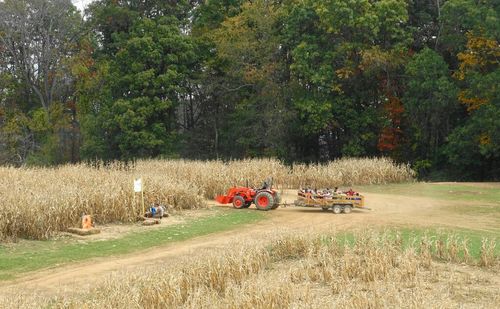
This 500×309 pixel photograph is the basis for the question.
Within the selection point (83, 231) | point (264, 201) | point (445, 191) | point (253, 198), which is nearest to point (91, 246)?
point (83, 231)

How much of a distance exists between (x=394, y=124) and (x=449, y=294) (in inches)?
1061

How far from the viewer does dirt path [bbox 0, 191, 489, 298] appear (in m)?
8.75

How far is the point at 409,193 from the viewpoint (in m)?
21.2

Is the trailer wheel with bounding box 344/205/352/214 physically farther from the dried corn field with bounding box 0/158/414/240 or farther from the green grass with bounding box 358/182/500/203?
the green grass with bounding box 358/182/500/203

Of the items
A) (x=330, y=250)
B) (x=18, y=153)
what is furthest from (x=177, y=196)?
(x=18, y=153)

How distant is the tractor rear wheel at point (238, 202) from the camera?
1720cm

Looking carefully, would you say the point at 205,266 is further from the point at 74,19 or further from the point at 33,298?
the point at 74,19

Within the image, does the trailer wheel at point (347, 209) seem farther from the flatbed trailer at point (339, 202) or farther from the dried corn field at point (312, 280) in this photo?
the dried corn field at point (312, 280)

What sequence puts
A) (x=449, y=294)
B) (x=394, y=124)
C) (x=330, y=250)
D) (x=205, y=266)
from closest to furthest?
(x=449, y=294)
(x=205, y=266)
(x=330, y=250)
(x=394, y=124)

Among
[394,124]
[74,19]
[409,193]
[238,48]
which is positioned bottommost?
[409,193]

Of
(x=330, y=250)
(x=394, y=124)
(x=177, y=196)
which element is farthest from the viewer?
(x=394, y=124)

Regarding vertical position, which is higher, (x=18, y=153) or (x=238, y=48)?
(x=238, y=48)

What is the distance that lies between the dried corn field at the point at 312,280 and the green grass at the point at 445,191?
1014 cm

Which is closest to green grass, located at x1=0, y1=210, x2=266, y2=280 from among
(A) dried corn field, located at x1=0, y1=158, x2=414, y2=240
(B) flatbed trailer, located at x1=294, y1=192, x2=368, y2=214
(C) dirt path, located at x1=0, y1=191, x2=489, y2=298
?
(C) dirt path, located at x1=0, y1=191, x2=489, y2=298
